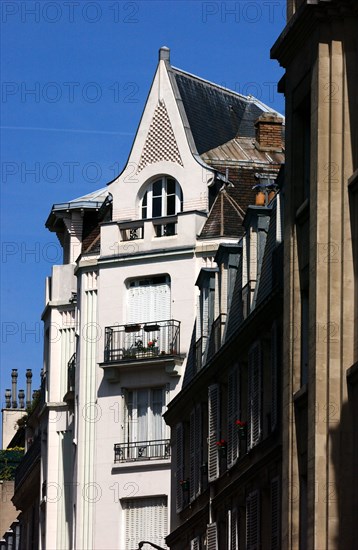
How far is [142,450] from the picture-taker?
205 feet

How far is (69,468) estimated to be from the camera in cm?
6738

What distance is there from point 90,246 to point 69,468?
7.49 meters

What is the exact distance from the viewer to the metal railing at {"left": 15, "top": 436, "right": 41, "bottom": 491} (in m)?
75.1

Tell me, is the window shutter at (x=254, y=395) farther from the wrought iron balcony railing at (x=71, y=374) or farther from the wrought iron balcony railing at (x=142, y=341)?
the wrought iron balcony railing at (x=71, y=374)

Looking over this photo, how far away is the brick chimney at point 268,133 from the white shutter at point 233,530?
2533 cm

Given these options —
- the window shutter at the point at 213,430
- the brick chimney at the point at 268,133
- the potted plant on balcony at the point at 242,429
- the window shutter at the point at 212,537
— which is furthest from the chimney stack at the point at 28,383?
the potted plant on balcony at the point at 242,429

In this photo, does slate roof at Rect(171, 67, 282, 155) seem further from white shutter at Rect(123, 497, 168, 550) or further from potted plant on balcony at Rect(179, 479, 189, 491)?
potted plant on balcony at Rect(179, 479, 189, 491)

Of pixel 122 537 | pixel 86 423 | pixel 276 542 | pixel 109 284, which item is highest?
pixel 109 284

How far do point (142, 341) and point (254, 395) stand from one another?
21.0 meters

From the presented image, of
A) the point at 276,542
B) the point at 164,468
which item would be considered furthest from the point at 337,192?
the point at 164,468

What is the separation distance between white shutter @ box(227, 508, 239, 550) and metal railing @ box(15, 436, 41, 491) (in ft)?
100.0

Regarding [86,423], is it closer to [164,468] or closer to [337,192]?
[164,468]

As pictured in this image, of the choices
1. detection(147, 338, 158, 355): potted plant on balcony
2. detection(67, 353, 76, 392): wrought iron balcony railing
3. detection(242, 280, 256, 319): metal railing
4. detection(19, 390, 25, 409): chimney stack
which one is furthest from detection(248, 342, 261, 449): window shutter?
detection(19, 390, 25, 409): chimney stack

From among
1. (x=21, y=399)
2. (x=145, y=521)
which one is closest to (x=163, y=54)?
(x=145, y=521)
